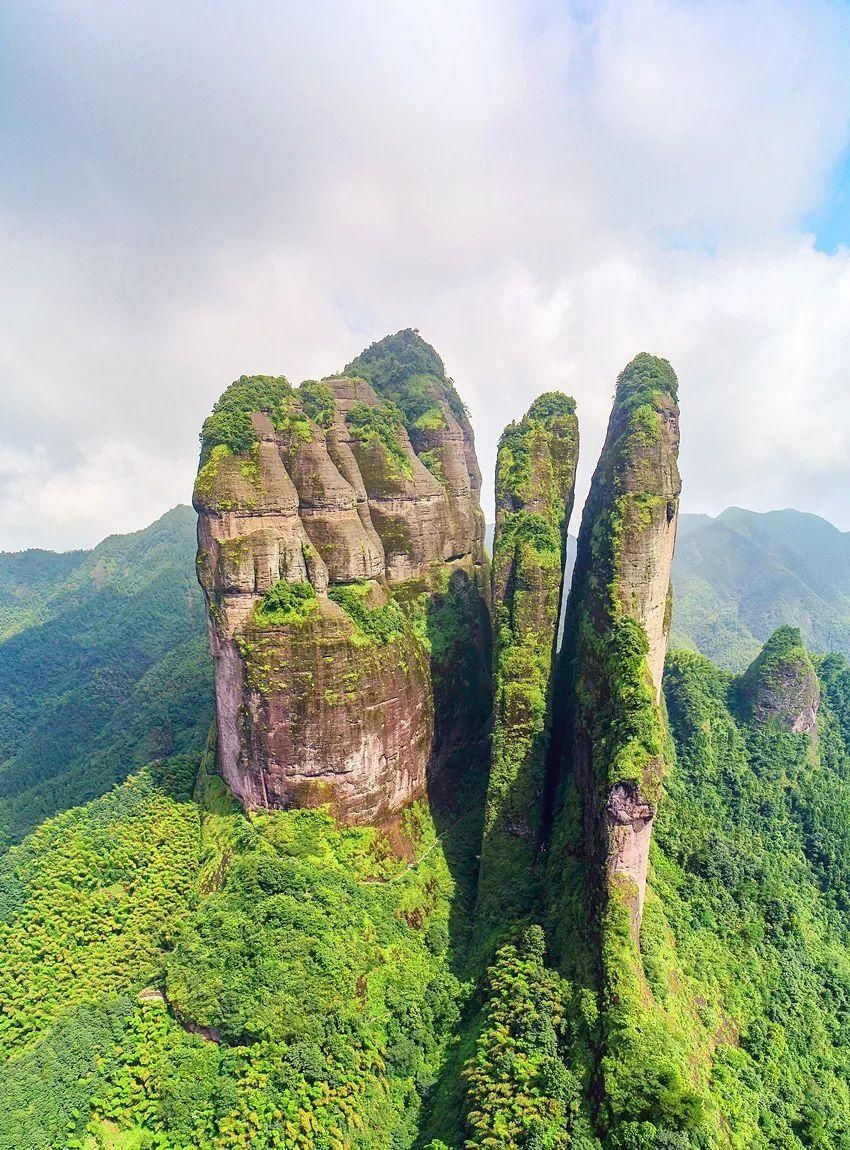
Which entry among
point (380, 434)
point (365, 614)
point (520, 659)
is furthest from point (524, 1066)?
point (380, 434)

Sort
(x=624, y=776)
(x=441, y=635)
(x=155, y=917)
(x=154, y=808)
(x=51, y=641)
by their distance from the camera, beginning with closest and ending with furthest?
(x=624, y=776), (x=155, y=917), (x=154, y=808), (x=441, y=635), (x=51, y=641)

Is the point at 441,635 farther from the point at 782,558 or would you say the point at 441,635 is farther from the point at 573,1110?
the point at 782,558

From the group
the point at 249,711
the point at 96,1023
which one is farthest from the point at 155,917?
the point at 249,711

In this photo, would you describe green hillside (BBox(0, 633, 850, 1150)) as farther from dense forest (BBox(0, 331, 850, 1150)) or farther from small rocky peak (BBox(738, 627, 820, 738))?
small rocky peak (BBox(738, 627, 820, 738))

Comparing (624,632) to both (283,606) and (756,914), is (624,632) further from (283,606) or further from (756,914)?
(756,914)

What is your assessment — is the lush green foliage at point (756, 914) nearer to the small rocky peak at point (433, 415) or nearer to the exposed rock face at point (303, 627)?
the exposed rock face at point (303, 627)

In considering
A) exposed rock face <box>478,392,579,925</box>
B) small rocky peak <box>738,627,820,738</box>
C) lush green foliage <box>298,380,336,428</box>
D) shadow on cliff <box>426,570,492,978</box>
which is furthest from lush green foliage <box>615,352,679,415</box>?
small rocky peak <box>738,627,820,738</box>

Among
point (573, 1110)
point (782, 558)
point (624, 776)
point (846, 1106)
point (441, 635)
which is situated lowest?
point (846, 1106)
